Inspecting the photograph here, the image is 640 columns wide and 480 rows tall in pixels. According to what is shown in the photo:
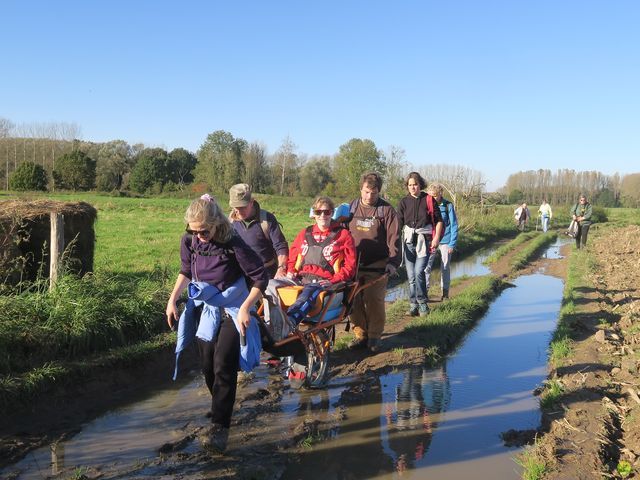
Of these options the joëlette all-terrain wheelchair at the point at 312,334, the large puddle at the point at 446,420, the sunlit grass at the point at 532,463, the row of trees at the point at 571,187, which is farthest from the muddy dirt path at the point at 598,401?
the row of trees at the point at 571,187

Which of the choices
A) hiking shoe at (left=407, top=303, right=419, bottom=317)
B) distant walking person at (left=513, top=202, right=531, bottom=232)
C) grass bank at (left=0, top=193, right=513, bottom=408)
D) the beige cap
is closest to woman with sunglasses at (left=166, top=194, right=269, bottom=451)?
the beige cap

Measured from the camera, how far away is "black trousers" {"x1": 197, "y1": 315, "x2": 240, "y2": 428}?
4293mm

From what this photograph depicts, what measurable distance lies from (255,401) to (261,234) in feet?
6.05

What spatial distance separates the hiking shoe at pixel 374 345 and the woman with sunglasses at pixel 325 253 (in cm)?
146

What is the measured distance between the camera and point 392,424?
5059 millimetres

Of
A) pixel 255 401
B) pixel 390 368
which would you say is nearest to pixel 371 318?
pixel 390 368

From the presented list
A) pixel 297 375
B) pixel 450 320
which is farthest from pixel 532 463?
pixel 450 320

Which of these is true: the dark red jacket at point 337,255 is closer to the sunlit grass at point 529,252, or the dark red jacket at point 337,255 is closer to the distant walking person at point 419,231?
the distant walking person at point 419,231

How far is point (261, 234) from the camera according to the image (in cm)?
625

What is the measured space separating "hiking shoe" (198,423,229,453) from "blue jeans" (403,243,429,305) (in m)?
5.12

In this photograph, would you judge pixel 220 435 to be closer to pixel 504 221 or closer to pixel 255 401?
pixel 255 401

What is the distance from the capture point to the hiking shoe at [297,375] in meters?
5.80

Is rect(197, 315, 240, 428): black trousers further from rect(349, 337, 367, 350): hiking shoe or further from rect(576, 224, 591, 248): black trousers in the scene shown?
rect(576, 224, 591, 248): black trousers

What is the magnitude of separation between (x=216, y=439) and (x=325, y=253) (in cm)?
→ 243
